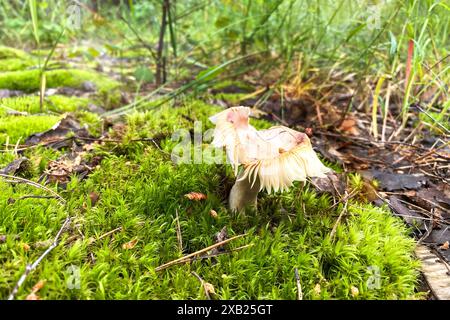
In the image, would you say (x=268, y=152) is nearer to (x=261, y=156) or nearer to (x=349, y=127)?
(x=261, y=156)

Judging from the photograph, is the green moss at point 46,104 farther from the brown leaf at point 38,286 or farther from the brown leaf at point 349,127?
the brown leaf at point 349,127

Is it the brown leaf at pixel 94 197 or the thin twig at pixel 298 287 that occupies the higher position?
the brown leaf at pixel 94 197

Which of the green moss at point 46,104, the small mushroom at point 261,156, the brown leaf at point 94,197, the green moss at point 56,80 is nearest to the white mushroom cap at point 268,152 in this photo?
the small mushroom at point 261,156

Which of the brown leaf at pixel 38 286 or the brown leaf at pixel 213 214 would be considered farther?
the brown leaf at pixel 213 214

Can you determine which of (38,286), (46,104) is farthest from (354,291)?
(46,104)

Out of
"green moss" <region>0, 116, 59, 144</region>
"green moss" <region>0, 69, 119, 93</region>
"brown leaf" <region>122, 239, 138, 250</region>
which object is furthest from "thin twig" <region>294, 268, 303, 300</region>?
"green moss" <region>0, 69, 119, 93</region>

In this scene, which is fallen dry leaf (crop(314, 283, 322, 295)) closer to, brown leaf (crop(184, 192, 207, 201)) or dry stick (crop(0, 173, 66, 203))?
brown leaf (crop(184, 192, 207, 201))
